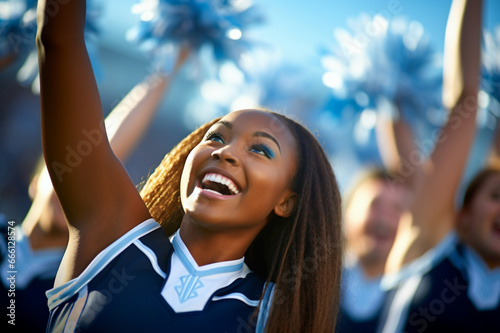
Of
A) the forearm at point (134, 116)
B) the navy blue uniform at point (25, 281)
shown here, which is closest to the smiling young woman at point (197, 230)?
the forearm at point (134, 116)

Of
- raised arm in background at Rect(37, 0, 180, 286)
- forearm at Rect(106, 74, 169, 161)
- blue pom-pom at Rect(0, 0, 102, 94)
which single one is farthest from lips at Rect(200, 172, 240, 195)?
blue pom-pom at Rect(0, 0, 102, 94)

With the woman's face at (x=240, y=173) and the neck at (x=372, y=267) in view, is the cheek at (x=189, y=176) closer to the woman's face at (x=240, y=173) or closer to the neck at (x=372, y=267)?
the woman's face at (x=240, y=173)

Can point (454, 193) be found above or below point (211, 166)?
below

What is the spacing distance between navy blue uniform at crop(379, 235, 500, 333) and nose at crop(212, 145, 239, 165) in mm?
1308

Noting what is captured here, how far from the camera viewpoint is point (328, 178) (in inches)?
68.0

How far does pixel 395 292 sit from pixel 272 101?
2.89m

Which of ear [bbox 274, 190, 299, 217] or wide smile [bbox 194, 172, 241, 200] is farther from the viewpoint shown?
ear [bbox 274, 190, 299, 217]

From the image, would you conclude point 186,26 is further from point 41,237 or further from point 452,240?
point 452,240

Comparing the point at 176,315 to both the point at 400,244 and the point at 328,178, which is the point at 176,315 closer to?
the point at 328,178

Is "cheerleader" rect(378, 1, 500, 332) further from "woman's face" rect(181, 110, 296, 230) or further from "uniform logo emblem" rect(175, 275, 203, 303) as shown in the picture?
"uniform logo emblem" rect(175, 275, 203, 303)

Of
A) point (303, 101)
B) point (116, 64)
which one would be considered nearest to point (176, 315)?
point (303, 101)

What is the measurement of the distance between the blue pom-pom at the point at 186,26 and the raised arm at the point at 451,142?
4.19 feet

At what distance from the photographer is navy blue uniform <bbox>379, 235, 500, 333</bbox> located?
2273mm

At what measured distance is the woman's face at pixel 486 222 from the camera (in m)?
2.51
